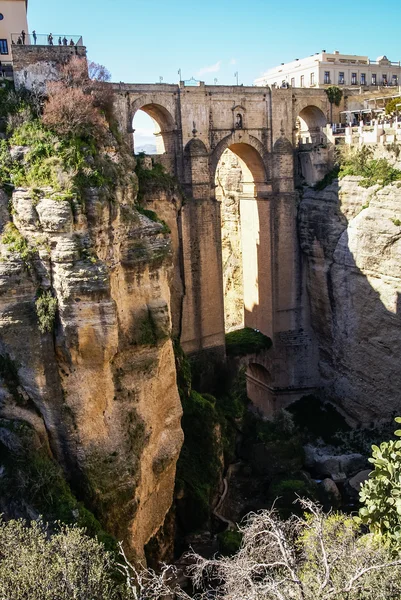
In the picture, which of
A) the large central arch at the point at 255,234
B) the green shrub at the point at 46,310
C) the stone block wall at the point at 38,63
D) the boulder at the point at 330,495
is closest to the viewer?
the green shrub at the point at 46,310

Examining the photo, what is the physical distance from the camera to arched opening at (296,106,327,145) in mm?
27797

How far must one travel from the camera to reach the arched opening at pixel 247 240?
26469 millimetres

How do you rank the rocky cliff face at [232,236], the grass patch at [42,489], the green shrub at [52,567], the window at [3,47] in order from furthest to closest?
1. the rocky cliff face at [232,236]
2. the window at [3,47]
3. the grass patch at [42,489]
4. the green shrub at [52,567]

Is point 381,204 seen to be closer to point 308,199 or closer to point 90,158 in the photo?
point 308,199

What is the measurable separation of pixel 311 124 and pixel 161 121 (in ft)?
27.4

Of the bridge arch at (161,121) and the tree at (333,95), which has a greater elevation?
the tree at (333,95)

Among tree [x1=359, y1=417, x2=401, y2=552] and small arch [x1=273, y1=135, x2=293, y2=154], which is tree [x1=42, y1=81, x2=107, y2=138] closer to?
tree [x1=359, y1=417, x2=401, y2=552]

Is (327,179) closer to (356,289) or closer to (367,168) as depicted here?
(367,168)

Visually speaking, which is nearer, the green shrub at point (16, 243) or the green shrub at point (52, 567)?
the green shrub at point (52, 567)

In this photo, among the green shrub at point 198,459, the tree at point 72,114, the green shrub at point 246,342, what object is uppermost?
the tree at point 72,114

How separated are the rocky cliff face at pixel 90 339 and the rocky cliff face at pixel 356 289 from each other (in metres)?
10.8

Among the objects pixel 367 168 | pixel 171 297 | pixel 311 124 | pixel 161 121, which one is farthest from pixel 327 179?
pixel 171 297

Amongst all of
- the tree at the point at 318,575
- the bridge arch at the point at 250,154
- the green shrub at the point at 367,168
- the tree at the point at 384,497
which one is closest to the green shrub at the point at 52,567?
the tree at the point at 318,575

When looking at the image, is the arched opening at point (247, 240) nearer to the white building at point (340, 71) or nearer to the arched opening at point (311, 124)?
the arched opening at point (311, 124)
